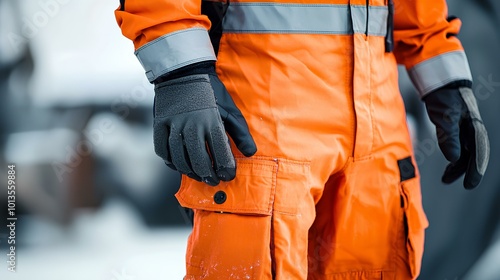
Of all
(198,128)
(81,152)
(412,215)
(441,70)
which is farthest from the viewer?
(81,152)

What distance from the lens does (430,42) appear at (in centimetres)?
123

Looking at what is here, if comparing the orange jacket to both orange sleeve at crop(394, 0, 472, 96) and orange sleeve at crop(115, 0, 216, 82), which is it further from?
orange sleeve at crop(394, 0, 472, 96)

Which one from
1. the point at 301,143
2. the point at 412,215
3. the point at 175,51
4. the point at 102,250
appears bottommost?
the point at 102,250

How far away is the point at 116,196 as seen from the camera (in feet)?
5.44

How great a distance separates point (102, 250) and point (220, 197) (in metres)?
0.83

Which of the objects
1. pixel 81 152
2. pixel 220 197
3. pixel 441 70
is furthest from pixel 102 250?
pixel 441 70

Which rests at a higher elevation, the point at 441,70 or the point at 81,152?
the point at 441,70

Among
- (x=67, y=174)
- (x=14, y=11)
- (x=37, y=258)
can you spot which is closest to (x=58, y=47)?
(x=14, y=11)

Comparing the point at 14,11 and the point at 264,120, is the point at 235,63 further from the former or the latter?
the point at 14,11

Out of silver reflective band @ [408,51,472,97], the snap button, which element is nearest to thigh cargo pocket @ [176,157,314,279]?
the snap button

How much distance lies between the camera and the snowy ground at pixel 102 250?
1.62 metres

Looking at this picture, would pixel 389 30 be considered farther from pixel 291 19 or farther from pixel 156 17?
pixel 156 17

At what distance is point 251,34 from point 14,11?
36.0 inches

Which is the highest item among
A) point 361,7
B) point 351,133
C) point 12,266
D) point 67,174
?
point 361,7
